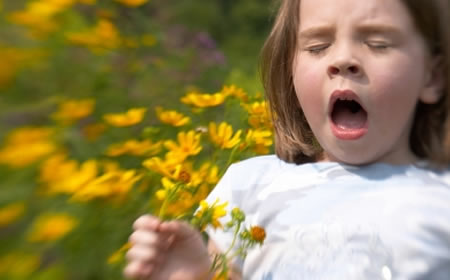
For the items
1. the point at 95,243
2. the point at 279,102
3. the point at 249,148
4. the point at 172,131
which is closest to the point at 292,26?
the point at 279,102

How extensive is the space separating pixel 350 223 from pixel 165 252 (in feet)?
1.06

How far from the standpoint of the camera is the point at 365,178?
1.19 m

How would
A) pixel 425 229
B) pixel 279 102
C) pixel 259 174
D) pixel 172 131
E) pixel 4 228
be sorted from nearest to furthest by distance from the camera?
pixel 4 228 < pixel 425 229 < pixel 259 174 < pixel 279 102 < pixel 172 131

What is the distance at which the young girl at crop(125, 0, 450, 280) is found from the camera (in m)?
1.09

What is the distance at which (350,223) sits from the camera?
1.13 metres

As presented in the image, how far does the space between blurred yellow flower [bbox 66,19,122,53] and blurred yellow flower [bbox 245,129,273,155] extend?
0.35m

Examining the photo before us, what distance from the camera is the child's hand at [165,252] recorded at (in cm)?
99

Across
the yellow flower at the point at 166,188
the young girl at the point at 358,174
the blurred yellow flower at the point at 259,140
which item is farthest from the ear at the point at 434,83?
the yellow flower at the point at 166,188

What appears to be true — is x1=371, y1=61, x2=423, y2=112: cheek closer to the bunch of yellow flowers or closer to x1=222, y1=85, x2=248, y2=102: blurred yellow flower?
the bunch of yellow flowers

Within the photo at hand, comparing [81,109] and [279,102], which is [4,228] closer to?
[81,109]

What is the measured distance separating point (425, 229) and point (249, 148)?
1.69 ft

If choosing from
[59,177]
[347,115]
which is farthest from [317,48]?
[59,177]

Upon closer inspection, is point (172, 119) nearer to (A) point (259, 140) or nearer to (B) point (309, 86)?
(A) point (259, 140)

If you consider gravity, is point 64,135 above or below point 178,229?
above
